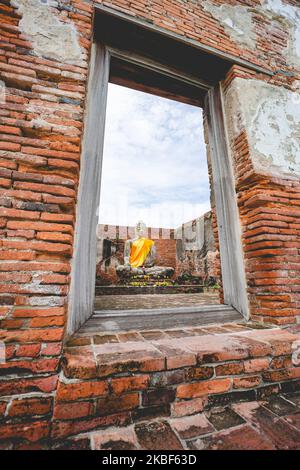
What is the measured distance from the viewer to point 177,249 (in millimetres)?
10867

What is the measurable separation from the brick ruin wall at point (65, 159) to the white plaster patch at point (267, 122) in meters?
0.01

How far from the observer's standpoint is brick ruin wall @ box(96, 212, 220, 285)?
7.45 meters

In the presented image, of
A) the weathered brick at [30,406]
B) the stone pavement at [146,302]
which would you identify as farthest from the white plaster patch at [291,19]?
the weathered brick at [30,406]

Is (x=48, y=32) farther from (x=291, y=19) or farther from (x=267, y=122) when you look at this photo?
(x=291, y=19)

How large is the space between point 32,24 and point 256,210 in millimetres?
2480

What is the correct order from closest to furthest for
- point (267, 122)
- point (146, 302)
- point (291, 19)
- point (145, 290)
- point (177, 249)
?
point (267, 122) → point (291, 19) → point (146, 302) → point (145, 290) → point (177, 249)

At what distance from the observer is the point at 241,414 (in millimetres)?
1201

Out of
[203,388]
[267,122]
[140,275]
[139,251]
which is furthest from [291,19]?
[139,251]

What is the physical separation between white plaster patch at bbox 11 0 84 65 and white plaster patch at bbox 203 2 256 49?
6.04 feet

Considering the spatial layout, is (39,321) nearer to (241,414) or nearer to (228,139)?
(241,414)

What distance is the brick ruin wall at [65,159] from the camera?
3.93ft

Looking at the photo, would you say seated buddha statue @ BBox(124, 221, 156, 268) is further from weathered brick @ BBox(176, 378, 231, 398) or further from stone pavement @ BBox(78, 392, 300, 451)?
stone pavement @ BBox(78, 392, 300, 451)

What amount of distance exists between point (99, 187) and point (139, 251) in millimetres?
7156

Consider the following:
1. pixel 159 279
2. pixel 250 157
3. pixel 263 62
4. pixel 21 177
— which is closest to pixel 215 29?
pixel 263 62
